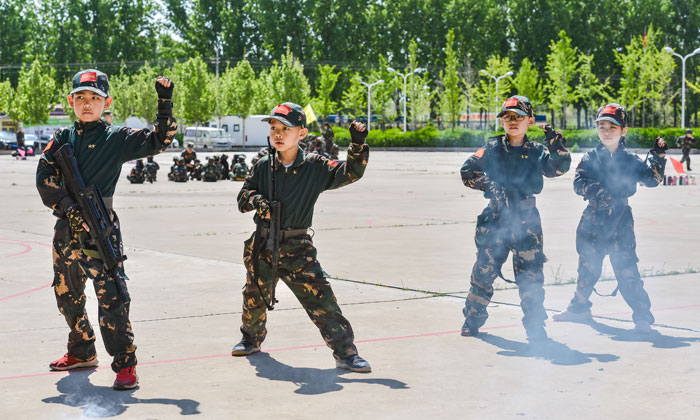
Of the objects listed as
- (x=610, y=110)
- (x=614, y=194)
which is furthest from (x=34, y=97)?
(x=614, y=194)

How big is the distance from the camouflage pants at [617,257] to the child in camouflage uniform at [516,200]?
74 cm

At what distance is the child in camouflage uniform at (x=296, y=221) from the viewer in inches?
220

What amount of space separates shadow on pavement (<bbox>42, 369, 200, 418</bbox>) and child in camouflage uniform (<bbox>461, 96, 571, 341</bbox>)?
95.7 inches

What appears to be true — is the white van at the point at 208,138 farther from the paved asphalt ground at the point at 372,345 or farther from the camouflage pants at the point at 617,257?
the camouflage pants at the point at 617,257

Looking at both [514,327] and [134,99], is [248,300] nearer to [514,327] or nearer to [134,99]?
[514,327]

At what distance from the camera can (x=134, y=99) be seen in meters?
78.7

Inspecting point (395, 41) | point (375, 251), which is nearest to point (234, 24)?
point (395, 41)

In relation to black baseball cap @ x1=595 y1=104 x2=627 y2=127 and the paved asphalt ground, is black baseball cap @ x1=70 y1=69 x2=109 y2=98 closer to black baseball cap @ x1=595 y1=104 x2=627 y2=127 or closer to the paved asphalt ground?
the paved asphalt ground

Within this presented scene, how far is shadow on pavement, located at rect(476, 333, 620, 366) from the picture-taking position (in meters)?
5.88

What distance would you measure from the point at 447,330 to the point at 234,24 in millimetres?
96874

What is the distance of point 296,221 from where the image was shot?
18.4ft

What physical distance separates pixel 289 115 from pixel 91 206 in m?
1.27

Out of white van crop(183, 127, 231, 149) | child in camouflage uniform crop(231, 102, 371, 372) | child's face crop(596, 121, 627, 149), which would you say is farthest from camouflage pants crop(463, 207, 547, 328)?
white van crop(183, 127, 231, 149)

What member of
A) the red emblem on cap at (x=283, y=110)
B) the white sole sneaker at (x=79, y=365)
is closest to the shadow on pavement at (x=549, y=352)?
the red emblem on cap at (x=283, y=110)
